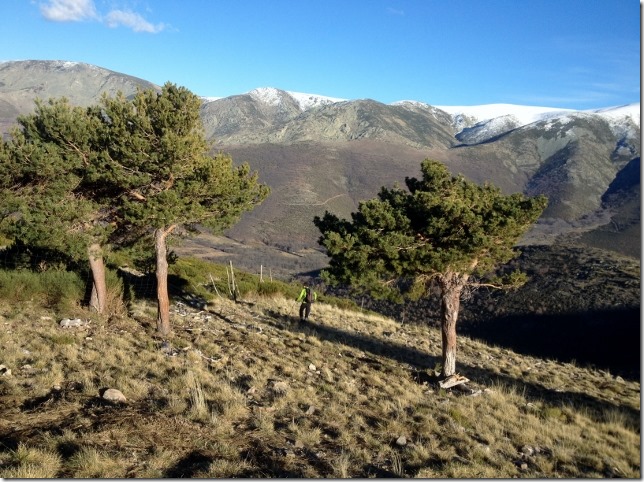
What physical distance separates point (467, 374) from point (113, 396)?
11.6 meters

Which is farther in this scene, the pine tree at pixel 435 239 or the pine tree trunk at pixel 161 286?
the pine tree trunk at pixel 161 286

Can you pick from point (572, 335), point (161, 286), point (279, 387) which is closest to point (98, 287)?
point (161, 286)

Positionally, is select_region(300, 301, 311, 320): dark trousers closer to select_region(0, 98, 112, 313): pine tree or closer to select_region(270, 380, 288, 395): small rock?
select_region(0, 98, 112, 313): pine tree

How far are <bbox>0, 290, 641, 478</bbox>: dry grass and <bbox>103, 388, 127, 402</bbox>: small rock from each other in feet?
0.89

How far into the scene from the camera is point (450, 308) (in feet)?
46.5

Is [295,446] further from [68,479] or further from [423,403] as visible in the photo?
[423,403]

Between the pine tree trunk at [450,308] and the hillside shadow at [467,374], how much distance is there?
2.35 feet

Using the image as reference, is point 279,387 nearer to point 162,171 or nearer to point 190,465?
point 190,465

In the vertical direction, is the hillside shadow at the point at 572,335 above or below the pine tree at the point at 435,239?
below

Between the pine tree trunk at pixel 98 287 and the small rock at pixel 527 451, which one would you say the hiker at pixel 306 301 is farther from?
the small rock at pixel 527 451

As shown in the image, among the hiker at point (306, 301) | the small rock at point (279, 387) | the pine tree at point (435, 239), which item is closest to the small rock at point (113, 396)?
the small rock at point (279, 387)

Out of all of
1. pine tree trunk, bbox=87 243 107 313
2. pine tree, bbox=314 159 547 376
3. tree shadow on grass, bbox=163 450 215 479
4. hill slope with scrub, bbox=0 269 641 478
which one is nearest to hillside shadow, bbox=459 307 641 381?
hill slope with scrub, bbox=0 269 641 478

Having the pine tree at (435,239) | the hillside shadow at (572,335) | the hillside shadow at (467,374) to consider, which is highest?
the pine tree at (435,239)

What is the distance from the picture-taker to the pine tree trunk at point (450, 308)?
45.7 ft
